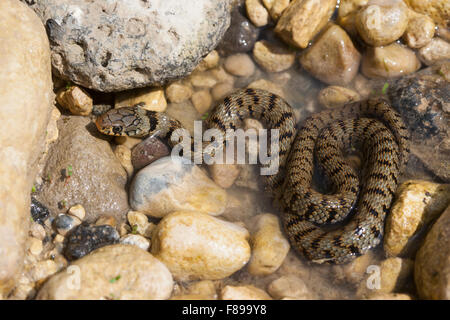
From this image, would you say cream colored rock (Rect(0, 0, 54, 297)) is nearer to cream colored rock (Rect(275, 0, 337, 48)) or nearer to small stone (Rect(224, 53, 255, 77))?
small stone (Rect(224, 53, 255, 77))

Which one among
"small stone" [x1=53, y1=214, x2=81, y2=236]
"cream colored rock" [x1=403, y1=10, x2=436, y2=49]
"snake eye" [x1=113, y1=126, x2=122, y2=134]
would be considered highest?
"cream colored rock" [x1=403, y1=10, x2=436, y2=49]

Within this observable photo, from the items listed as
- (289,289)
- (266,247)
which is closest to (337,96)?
(266,247)

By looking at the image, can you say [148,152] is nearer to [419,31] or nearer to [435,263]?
[435,263]

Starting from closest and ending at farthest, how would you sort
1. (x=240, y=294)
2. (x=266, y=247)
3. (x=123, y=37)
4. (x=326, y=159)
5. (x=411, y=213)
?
(x=240, y=294) < (x=411, y=213) < (x=266, y=247) < (x=123, y=37) < (x=326, y=159)

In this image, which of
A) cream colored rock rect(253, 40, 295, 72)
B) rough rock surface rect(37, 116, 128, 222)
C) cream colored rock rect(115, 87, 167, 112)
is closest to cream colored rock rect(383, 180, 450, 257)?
cream colored rock rect(253, 40, 295, 72)

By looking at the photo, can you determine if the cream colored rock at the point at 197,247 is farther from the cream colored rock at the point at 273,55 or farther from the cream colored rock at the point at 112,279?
the cream colored rock at the point at 273,55

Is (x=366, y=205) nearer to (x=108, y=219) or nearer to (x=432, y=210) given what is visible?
(x=432, y=210)
